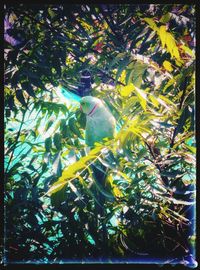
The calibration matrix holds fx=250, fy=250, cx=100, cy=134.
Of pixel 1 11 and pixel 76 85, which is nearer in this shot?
pixel 1 11

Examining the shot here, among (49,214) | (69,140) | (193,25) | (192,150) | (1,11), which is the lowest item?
(49,214)

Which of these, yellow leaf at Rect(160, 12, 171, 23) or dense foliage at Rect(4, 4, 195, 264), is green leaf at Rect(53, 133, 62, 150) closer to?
dense foliage at Rect(4, 4, 195, 264)

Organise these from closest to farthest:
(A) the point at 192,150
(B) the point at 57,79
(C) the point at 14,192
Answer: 1. (A) the point at 192,150
2. (C) the point at 14,192
3. (B) the point at 57,79

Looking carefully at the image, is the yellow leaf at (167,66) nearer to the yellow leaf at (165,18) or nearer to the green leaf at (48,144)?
the yellow leaf at (165,18)

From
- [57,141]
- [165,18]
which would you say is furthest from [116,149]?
[165,18]

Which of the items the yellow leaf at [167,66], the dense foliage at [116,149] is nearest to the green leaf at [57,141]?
the dense foliage at [116,149]

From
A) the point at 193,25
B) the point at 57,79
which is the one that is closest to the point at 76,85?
the point at 57,79

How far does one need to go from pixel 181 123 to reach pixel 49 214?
0.54 m

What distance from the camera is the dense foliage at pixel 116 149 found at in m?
0.71

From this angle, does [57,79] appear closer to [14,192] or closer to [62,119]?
[62,119]

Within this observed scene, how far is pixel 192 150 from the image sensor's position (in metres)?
0.68

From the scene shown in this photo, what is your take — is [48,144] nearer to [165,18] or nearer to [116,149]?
[116,149]

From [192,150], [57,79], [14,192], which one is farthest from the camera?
[57,79]

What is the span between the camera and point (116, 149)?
0.69 m
